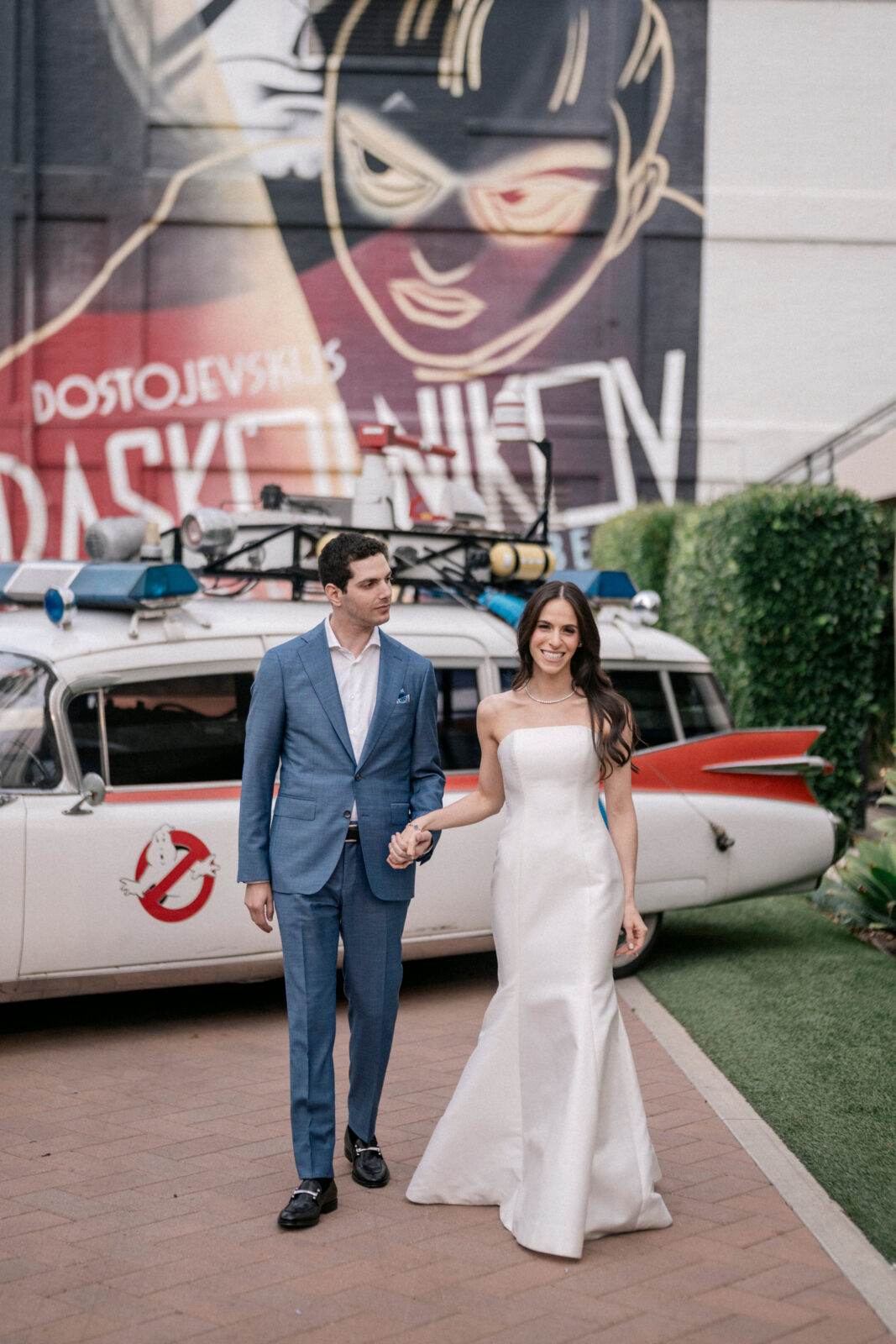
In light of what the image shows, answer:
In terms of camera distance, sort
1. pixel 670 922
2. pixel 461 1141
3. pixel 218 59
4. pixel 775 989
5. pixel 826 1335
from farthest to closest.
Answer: pixel 218 59 < pixel 670 922 < pixel 775 989 < pixel 461 1141 < pixel 826 1335

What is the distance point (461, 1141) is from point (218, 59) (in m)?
19.0

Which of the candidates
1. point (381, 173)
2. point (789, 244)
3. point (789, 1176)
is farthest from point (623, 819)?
point (789, 244)

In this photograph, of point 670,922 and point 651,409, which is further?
point 651,409

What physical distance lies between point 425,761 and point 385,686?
28cm

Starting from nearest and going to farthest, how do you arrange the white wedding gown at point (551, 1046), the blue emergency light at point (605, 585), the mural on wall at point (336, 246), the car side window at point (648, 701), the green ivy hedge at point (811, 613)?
1. the white wedding gown at point (551, 1046)
2. the car side window at point (648, 701)
3. the blue emergency light at point (605, 585)
4. the green ivy hedge at point (811, 613)
5. the mural on wall at point (336, 246)

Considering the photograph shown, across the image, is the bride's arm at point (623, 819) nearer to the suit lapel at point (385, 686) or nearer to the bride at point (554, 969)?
the bride at point (554, 969)

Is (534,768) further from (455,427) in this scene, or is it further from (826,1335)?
(455,427)

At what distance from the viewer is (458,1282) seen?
3572 mm

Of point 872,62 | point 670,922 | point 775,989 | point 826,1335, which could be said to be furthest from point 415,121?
point 826,1335

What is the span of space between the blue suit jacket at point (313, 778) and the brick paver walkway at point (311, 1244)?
1.00 m

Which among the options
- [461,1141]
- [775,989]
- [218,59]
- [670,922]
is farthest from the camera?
[218,59]

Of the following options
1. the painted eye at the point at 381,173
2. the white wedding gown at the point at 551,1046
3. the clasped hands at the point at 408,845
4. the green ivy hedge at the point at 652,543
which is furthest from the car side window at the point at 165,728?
the painted eye at the point at 381,173

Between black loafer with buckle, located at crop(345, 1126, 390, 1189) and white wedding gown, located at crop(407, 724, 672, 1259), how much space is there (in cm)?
17

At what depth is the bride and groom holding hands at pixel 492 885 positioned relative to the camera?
393 centimetres
